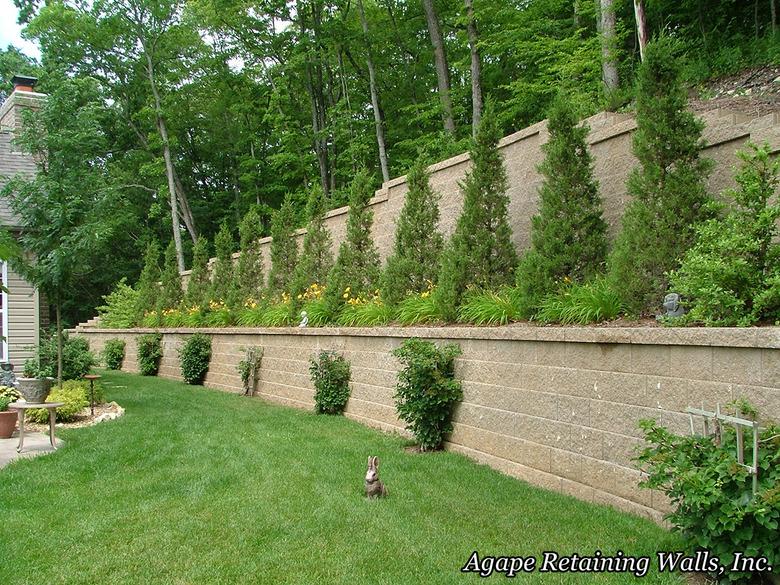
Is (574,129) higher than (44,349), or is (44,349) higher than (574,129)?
(574,129)

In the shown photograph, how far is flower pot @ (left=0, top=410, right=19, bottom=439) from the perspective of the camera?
8289 mm

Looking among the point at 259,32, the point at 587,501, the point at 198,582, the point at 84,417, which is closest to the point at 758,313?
the point at 587,501

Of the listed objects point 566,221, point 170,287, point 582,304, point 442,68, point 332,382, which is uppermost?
point 442,68

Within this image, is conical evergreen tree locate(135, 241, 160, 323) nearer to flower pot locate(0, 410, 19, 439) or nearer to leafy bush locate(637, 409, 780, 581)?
flower pot locate(0, 410, 19, 439)

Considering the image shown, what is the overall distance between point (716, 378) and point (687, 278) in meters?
0.82

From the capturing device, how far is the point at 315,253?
12.5m

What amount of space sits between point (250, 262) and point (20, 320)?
492cm

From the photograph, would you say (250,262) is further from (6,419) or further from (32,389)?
(6,419)

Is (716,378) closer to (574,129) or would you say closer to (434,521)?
(434,521)

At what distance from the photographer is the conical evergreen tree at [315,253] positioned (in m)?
12.2

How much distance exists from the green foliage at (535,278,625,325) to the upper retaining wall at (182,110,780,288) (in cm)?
102

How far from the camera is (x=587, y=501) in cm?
530

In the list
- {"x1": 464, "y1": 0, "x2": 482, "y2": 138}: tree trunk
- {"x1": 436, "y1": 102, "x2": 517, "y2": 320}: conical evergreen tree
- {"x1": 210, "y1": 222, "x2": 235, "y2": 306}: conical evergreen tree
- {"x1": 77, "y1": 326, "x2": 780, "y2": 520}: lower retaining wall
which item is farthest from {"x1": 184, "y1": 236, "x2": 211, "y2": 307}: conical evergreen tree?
{"x1": 436, "y1": 102, "x2": 517, "y2": 320}: conical evergreen tree

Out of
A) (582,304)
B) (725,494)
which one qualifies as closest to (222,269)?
(582,304)
